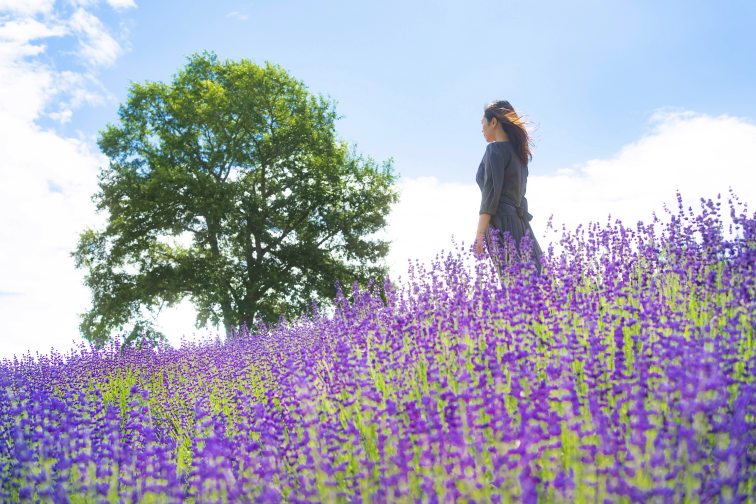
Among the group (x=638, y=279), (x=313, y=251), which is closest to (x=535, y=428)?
(x=638, y=279)

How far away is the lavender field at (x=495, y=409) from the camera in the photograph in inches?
90.3

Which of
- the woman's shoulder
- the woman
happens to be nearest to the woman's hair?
the woman

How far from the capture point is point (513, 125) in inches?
249

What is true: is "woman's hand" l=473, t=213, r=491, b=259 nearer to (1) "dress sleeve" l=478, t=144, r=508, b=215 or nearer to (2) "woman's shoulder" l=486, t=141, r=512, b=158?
(1) "dress sleeve" l=478, t=144, r=508, b=215

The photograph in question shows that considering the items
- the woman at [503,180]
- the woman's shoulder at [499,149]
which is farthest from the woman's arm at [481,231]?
the woman's shoulder at [499,149]

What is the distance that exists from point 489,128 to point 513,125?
9.7 inches

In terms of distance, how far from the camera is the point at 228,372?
22.2 ft

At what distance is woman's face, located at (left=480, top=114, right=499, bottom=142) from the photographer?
6.35m

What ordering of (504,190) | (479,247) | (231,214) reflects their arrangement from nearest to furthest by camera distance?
(479,247) → (504,190) → (231,214)

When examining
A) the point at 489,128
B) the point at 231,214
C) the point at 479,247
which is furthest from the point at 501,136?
the point at 231,214

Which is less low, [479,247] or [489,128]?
[489,128]

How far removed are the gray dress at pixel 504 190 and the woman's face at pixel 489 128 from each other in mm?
176

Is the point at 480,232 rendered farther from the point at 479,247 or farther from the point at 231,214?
the point at 231,214

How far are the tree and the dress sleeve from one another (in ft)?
41.4
